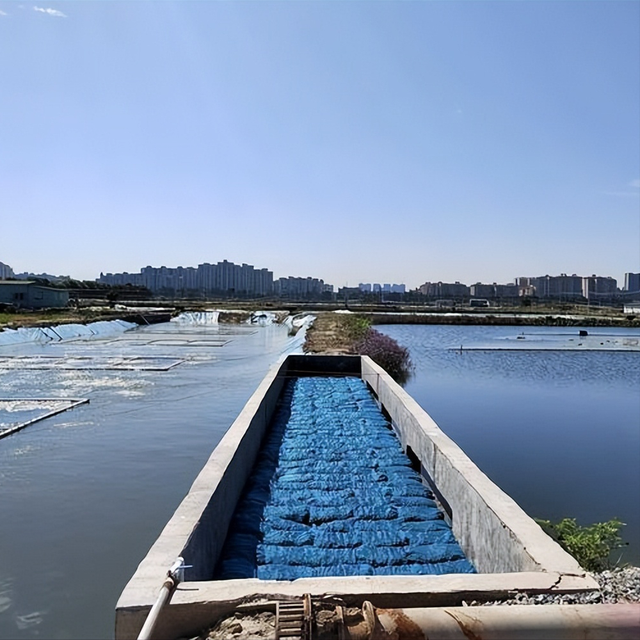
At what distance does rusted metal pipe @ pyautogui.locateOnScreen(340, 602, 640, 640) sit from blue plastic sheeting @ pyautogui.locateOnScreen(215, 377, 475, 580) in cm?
129

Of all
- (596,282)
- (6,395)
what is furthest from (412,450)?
(596,282)

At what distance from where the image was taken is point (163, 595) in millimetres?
2133

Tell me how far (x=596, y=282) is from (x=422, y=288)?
3446cm

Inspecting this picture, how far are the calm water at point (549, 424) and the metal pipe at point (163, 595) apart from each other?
348 cm

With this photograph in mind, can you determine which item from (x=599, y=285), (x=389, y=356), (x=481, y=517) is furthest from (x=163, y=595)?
(x=599, y=285)

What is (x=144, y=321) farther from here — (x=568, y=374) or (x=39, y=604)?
(x=39, y=604)

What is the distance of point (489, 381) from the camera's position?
43.1 ft

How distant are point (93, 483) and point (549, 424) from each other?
21.3 feet

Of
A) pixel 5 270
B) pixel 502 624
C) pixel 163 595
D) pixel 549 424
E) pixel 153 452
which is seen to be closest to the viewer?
pixel 502 624

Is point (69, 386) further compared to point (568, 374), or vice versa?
point (568, 374)

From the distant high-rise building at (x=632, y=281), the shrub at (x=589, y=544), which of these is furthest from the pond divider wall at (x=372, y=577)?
the distant high-rise building at (x=632, y=281)

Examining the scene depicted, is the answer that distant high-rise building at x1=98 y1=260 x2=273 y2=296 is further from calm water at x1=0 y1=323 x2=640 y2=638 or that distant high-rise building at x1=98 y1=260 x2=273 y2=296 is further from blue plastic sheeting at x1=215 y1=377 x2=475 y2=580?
blue plastic sheeting at x1=215 y1=377 x2=475 y2=580

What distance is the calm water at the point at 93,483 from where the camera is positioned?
3.37 meters

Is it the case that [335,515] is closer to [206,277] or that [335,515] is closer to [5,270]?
[206,277]
